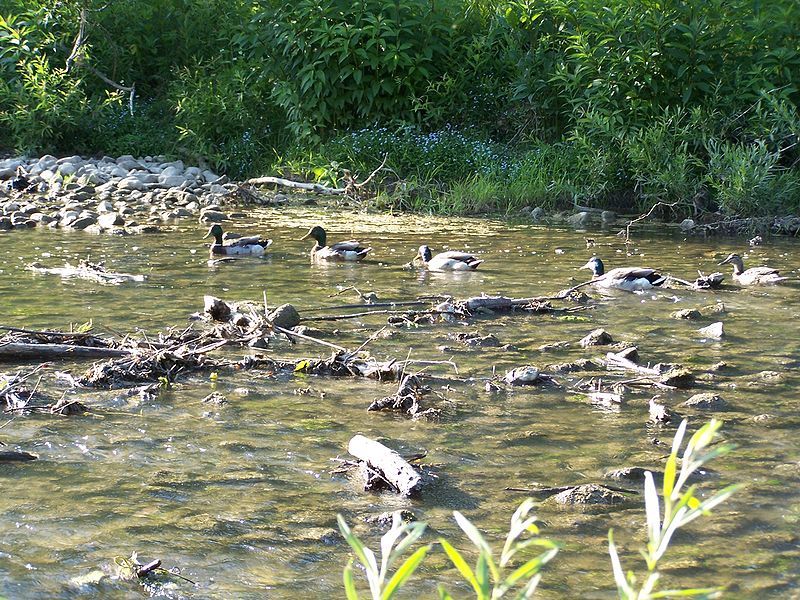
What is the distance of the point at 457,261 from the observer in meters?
9.99

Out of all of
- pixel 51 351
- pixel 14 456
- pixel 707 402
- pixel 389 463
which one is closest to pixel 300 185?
pixel 51 351

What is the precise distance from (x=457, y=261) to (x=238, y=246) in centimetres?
252

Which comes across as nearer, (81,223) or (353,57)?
(81,223)

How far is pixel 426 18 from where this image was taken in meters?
17.1

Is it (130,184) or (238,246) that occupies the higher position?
(130,184)

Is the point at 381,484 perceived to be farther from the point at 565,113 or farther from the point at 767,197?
the point at 565,113

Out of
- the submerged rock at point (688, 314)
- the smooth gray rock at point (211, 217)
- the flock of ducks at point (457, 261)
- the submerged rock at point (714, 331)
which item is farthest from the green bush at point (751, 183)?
the smooth gray rock at point (211, 217)

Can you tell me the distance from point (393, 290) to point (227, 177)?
8.76m

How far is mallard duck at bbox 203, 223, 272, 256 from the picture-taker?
1087cm

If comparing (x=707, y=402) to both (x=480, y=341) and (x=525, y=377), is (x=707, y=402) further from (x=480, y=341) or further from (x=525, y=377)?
(x=480, y=341)

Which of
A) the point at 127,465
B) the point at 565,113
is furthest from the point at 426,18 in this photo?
the point at 127,465

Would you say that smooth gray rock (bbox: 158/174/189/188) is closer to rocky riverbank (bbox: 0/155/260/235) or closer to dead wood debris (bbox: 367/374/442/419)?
rocky riverbank (bbox: 0/155/260/235)

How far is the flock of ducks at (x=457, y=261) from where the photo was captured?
9.01 meters

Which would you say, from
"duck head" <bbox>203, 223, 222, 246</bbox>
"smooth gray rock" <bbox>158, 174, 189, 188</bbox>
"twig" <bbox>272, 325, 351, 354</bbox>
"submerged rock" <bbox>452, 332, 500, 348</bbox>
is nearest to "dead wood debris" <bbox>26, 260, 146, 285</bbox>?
"duck head" <bbox>203, 223, 222, 246</bbox>
